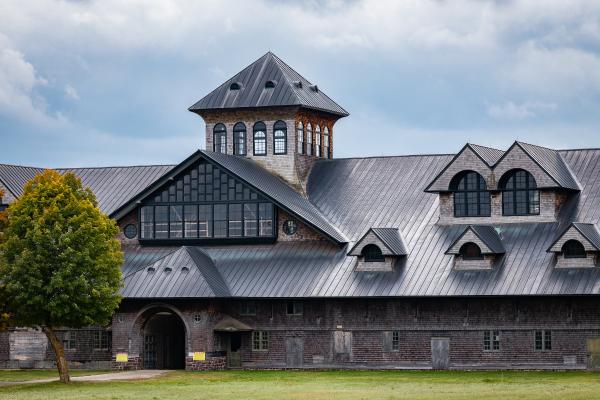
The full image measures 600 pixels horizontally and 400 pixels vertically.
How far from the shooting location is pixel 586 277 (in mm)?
74562

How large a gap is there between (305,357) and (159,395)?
681 inches

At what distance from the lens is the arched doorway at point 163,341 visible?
83.1 m

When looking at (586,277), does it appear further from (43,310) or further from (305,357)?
(43,310)

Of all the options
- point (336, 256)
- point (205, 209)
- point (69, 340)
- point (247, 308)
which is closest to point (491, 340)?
point (336, 256)

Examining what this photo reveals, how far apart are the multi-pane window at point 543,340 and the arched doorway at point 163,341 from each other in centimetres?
1837

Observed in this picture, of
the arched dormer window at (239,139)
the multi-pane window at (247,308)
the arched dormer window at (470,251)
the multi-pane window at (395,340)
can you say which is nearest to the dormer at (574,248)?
the arched dormer window at (470,251)

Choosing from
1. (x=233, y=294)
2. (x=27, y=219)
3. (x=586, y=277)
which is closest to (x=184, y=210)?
(x=233, y=294)

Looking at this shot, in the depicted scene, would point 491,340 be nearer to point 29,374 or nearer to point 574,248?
point 574,248

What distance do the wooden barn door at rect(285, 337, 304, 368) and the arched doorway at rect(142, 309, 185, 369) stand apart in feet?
20.3

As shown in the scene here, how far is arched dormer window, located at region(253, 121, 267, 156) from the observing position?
90156mm

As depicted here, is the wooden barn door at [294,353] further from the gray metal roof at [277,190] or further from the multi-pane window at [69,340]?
the multi-pane window at [69,340]

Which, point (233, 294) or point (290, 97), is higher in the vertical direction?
point (290, 97)

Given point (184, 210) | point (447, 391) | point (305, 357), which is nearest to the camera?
point (447, 391)

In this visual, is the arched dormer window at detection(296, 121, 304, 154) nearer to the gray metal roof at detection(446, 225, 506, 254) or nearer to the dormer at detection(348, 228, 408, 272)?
the dormer at detection(348, 228, 408, 272)
